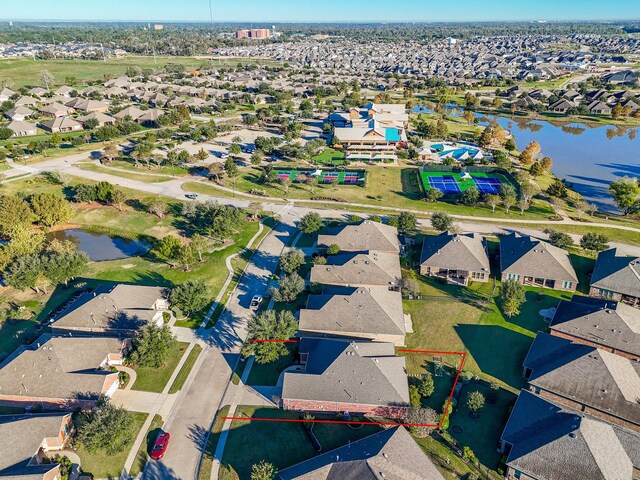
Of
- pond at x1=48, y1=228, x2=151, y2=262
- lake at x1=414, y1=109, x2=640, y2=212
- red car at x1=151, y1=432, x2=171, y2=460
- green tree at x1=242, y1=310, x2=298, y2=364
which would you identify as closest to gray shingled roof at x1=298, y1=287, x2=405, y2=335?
green tree at x1=242, y1=310, x2=298, y2=364

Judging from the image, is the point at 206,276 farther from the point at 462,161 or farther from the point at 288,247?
the point at 462,161

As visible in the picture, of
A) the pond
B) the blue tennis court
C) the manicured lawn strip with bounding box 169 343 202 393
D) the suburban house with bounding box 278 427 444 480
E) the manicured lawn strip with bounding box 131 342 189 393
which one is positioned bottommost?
the pond

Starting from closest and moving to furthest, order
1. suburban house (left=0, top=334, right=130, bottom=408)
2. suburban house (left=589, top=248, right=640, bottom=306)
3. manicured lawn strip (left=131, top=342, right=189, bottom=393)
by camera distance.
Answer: suburban house (left=0, top=334, right=130, bottom=408) < manicured lawn strip (left=131, top=342, right=189, bottom=393) < suburban house (left=589, top=248, right=640, bottom=306)

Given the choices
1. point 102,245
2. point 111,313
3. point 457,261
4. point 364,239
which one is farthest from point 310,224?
point 102,245

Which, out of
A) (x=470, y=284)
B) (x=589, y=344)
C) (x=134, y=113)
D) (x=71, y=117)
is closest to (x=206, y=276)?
(x=470, y=284)

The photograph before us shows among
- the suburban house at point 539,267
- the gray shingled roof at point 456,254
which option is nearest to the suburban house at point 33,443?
the gray shingled roof at point 456,254

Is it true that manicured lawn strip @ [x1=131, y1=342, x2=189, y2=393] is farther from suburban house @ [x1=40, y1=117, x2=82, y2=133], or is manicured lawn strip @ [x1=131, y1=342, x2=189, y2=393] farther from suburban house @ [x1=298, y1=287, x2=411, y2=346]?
suburban house @ [x1=40, y1=117, x2=82, y2=133]

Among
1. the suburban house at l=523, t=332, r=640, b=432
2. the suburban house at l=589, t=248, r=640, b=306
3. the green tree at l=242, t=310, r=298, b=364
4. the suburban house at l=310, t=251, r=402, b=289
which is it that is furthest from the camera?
the suburban house at l=310, t=251, r=402, b=289
